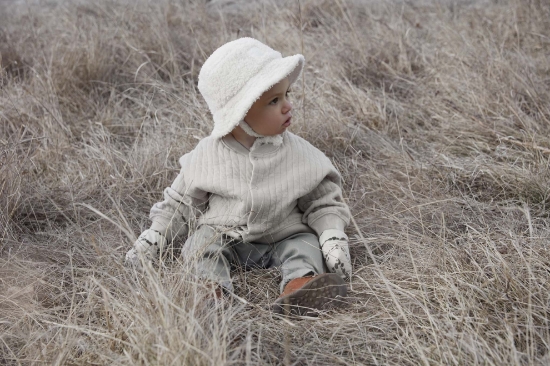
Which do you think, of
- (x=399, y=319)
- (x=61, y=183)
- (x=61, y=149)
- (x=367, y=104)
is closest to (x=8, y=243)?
(x=61, y=183)

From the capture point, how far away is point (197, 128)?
2914mm

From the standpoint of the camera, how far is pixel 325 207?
214 cm

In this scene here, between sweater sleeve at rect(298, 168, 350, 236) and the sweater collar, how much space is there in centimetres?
22

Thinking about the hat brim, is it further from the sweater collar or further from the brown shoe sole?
the brown shoe sole

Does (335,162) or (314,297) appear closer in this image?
(314,297)

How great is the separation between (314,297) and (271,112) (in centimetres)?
60

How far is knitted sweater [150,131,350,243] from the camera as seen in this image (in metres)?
2.04

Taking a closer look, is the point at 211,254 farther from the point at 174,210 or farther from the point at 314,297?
the point at 314,297

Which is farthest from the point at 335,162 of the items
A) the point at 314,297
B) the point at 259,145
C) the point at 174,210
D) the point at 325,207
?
the point at 314,297

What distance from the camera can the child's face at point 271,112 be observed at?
77.5 inches

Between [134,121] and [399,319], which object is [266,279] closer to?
[399,319]

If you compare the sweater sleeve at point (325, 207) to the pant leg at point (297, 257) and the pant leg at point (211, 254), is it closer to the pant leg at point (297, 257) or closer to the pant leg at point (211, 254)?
the pant leg at point (297, 257)

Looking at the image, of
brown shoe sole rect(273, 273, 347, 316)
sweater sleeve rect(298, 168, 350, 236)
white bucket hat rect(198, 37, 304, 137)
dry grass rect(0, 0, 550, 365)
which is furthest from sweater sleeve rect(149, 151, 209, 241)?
brown shoe sole rect(273, 273, 347, 316)

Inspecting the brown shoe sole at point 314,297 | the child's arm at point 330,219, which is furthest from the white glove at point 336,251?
the brown shoe sole at point 314,297
